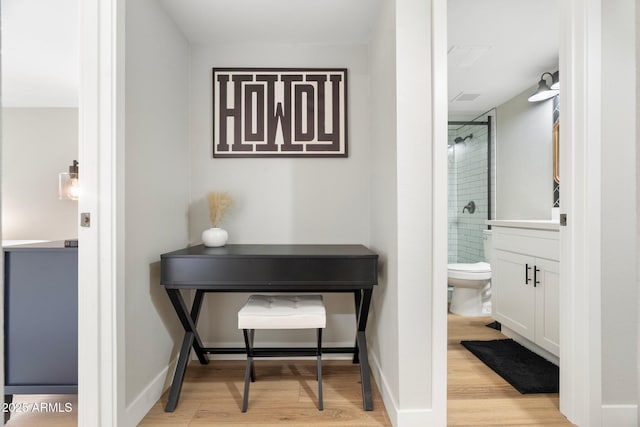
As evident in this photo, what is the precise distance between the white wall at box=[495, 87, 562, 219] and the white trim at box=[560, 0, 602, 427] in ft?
A: 5.59

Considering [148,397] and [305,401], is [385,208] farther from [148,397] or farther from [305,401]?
[148,397]

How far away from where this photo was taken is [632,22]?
1758mm

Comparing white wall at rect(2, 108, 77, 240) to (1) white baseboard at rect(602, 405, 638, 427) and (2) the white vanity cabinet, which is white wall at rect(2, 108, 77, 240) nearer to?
(2) the white vanity cabinet

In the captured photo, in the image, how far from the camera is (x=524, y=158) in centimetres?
368

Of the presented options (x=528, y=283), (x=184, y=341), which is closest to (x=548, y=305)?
(x=528, y=283)

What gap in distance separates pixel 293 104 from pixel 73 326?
188 centimetres

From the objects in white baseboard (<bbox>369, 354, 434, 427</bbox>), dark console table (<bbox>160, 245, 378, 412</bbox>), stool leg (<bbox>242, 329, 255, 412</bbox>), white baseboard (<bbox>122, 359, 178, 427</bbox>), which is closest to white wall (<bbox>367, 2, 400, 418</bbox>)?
white baseboard (<bbox>369, 354, 434, 427</bbox>)

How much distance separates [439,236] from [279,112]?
1481 mm

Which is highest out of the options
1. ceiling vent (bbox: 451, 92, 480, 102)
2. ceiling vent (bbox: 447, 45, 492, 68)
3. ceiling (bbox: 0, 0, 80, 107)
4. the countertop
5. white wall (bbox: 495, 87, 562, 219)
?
ceiling (bbox: 0, 0, 80, 107)

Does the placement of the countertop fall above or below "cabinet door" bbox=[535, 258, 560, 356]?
above

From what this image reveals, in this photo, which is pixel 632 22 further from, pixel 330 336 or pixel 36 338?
pixel 36 338

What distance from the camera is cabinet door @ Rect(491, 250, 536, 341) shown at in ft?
8.56

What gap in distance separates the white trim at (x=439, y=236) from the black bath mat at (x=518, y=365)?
2.42 ft

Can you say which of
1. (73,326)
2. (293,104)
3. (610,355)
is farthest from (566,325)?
(73,326)
